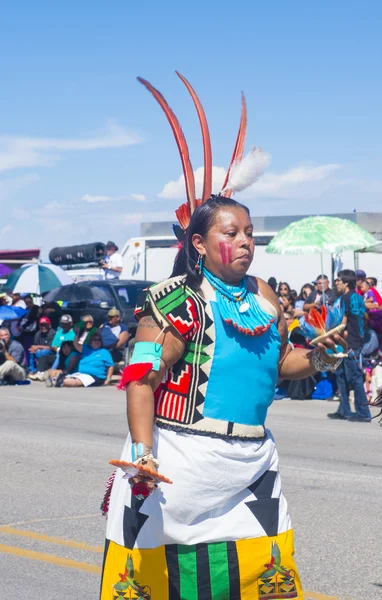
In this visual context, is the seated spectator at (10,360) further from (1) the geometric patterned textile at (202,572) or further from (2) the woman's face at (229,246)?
(1) the geometric patterned textile at (202,572)

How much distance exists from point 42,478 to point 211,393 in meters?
5.31

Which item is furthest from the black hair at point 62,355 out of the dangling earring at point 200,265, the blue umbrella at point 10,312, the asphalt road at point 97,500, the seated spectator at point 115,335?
the dangling earring at point 200,265

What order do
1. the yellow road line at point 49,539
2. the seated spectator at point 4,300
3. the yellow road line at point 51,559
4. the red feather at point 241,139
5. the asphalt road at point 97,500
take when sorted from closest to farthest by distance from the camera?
the red feather at point 241,139
the asphalt road at point 97,500
the yellow road line at point 51,559
the yellow road line at point 49,539
the seated spectator at point 4,300

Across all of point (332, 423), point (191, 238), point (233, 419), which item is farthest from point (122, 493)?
point (332, 423)

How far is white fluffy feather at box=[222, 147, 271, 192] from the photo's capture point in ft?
13.5

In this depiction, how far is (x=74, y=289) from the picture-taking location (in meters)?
22.6

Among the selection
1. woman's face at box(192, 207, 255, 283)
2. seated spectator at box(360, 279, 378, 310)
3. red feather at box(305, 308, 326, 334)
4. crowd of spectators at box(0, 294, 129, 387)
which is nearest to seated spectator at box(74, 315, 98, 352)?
crowd of spectators at box(0, 294, 129, 387)

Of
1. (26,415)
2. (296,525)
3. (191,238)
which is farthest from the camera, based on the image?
(26,415)

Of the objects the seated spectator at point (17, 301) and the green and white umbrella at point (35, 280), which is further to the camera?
the green and white umbrella at point (35, 280)

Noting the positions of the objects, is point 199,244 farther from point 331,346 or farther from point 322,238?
point 322,238

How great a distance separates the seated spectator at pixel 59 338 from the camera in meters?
19.7

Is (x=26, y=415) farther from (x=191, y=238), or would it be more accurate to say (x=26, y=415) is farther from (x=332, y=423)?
(x=191, y=238)

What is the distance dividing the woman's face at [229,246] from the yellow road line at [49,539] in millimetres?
2940

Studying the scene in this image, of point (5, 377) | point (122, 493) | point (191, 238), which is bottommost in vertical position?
point (5, 377)
